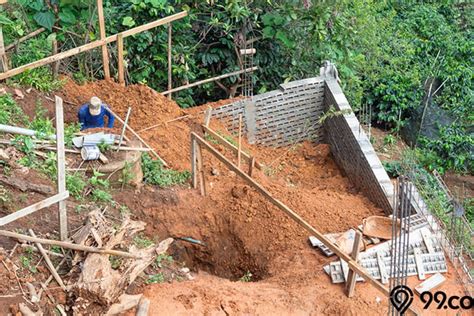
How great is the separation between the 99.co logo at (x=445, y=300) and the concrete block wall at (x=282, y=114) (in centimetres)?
461

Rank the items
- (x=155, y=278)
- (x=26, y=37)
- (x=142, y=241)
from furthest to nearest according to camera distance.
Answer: (x=26, y=37)
(x=142, y=241)
(x=155, y=278)

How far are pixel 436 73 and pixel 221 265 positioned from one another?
322 inches

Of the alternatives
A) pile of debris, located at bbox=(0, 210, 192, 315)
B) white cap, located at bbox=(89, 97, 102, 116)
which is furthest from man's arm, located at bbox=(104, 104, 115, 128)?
pile of debris, located at bbox=(0, 210, 192, 315)

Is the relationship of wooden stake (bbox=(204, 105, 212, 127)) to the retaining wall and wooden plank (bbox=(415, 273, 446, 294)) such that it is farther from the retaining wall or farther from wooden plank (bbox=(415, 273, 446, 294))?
wooden plank (bbox=(415, 273, 446, 294))

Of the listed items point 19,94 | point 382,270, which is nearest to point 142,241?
point 382,270

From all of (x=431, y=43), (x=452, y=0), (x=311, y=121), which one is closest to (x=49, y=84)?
(x=311, y=121)

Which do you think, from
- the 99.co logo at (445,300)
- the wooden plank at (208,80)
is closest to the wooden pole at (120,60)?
the wooden plank at (208,80)

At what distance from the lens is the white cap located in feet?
30.4

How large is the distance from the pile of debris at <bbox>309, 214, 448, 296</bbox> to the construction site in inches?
0.7

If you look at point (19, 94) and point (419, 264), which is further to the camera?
point (19, 94)

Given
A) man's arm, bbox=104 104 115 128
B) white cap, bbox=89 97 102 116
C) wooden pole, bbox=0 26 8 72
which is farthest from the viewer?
wooden pole, bbox=0 26 8 72

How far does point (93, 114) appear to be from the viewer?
9.39 meters

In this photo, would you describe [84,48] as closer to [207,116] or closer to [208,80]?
[207,116]

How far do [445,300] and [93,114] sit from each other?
488cm
